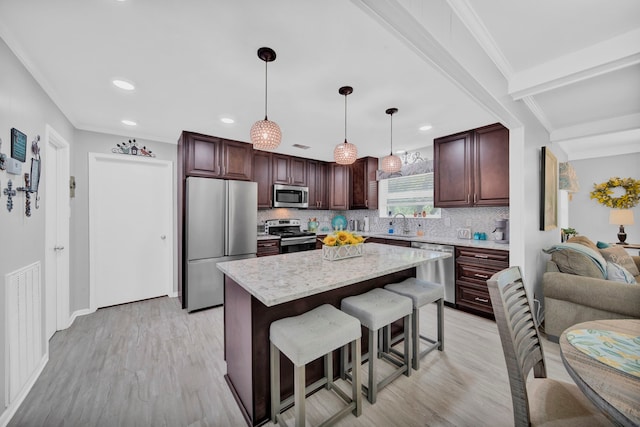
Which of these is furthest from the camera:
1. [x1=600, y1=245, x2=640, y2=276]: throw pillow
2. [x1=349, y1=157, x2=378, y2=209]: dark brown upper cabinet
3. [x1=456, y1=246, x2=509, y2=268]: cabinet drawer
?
[x1=349, y1=157, x2=378, y2=209]: dark brown upper cabinet

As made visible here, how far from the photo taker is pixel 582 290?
7.41 feet

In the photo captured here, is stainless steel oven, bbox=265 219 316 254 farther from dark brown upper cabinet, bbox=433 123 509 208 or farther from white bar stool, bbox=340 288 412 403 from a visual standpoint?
white bar stool, bbox=340 288 412 403

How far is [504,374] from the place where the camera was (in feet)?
6.37

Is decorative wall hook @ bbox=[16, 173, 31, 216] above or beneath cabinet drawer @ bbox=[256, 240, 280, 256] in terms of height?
above

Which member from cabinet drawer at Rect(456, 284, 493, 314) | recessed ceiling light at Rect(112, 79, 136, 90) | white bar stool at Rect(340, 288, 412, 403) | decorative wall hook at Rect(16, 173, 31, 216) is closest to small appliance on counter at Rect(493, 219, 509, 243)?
cabinet drawer at Rect(456, 284, 493, 314)

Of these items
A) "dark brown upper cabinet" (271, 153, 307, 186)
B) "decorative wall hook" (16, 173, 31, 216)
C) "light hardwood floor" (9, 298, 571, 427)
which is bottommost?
"light hardwood floor" (9, 298, 571, 427)

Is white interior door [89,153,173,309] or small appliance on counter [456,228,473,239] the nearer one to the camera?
white interior door [89,153,173,309]

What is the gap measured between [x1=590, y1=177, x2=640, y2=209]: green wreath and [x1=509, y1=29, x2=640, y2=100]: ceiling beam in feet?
14.7

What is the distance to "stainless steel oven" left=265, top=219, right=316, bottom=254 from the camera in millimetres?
4094

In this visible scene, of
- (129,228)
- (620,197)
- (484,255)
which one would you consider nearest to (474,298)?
(484,255)

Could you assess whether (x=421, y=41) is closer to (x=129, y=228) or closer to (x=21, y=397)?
(x=21, y=397)

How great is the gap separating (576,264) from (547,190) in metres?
0.87

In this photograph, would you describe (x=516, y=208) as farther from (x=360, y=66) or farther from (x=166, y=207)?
(x=166, y=207)

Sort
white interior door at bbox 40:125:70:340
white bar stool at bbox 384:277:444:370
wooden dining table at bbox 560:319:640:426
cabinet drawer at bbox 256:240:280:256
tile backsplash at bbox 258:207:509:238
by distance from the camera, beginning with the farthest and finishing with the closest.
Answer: cabinet drawer at bbox 256:240:280:256 < tile backsplash at bbox 258:207:509:238 < white interior door at bbox 40:125:70:340 < white bar stool at bbox 384:277:444:370 < wooden dining table at bbox 560:319:640:426
